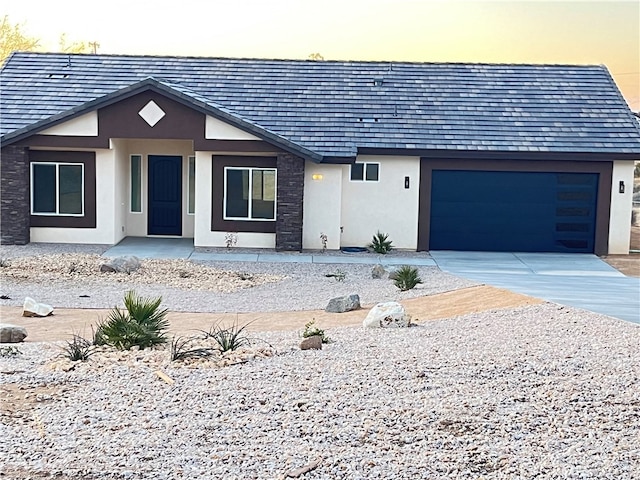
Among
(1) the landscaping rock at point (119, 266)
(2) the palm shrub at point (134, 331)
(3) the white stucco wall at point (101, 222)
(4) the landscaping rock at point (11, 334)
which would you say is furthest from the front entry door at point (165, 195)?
(2) the palm shrub at point (134, 331)

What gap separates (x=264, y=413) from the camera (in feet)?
25.6

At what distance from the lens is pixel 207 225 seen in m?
23.4

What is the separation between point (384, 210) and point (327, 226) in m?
1.67

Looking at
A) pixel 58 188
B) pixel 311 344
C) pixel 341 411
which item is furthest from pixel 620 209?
pixel 341 411

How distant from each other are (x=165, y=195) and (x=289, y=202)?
4.25 m

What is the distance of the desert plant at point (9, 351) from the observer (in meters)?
10.1

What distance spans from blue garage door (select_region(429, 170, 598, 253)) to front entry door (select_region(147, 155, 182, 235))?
23.7 feet

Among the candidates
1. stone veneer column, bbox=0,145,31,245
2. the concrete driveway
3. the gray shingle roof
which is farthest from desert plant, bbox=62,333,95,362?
stone veneer column, bbox=0,145,31,245

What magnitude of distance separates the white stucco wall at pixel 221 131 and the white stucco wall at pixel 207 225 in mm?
625

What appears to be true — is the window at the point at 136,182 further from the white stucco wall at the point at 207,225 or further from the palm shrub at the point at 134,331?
the palm shrub at the point at 134,331

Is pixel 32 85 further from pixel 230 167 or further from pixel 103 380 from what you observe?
pixel 103 380

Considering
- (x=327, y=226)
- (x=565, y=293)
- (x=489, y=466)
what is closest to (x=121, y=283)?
(x=327, y=226)

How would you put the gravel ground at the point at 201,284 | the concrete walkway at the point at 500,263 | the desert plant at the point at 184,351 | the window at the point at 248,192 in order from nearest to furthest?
1. the desert plant at the point at 184,351
2. the gravel ground at the point at 201,284
3. the concrete walkway at the point at 500,263
4. the window at the point at 248,192

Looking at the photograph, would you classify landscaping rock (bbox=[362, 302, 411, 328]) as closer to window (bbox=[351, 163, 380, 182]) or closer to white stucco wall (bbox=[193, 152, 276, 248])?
white stucco wall (bbox=[193, 152, 276, 248])
